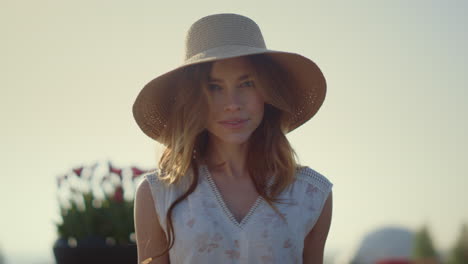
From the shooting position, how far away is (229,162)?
10.0 feet

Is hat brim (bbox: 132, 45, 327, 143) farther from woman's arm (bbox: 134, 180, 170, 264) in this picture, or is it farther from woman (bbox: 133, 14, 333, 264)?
→ woman's arm (bbox: 134, 180, 170, 264)

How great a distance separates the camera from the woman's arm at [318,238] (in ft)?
10.0

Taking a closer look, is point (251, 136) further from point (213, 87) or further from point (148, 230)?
point (148, 230)

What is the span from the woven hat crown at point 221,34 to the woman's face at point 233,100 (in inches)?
3.9

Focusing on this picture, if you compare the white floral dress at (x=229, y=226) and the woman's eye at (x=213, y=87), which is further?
the woman's eye at (x=213, y=87)

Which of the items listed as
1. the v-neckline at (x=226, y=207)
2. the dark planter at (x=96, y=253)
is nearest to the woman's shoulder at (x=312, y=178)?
the v-neckline at (x=226, y=207)

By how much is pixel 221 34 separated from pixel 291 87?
0.56 metres

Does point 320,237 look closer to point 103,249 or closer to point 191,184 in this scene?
point 191,184

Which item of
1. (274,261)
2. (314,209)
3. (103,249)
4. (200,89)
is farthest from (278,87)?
(103,249)

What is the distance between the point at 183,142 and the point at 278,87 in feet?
1.93

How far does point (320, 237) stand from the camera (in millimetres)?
3074

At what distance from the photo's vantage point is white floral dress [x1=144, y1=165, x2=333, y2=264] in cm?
275

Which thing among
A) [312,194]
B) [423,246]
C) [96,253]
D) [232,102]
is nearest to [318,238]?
[312,194]

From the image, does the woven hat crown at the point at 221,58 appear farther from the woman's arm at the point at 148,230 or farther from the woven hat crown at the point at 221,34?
the woman's arm at the point at 148,230
